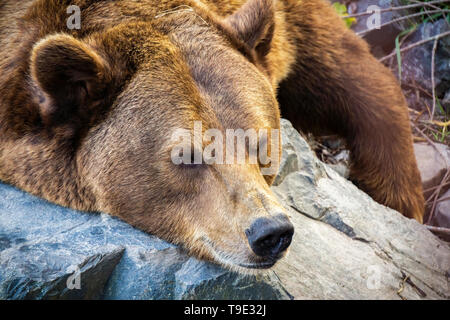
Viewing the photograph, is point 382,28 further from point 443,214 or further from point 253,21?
point 253,21

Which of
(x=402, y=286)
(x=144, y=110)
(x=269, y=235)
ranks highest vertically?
(x=144, y=110)

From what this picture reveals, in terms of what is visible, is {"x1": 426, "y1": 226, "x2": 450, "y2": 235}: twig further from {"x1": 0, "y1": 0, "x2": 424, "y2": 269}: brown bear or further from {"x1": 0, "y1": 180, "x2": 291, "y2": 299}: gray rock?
{"x1": 0, "y1": 180, "x2": 291, "y2": 299}: gray rock

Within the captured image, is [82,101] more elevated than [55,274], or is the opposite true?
[82,101]

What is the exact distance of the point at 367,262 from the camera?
11.3 ft

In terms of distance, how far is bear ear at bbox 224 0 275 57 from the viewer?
11.2ft

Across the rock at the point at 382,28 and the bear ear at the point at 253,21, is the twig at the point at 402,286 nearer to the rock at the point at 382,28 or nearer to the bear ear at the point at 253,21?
the bear ear at the point at 253,21

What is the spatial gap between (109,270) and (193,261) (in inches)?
17.9

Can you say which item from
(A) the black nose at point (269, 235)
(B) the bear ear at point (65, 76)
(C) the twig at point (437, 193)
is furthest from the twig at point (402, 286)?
(C) the twig at point (437, 193)

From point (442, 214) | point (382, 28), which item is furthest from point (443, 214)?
point (382, 28)

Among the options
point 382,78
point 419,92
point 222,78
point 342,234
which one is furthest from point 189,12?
point 419,92

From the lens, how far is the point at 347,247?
3.52m

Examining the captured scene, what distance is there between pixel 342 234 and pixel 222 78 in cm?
142

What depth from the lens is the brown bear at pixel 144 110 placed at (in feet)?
9.18
